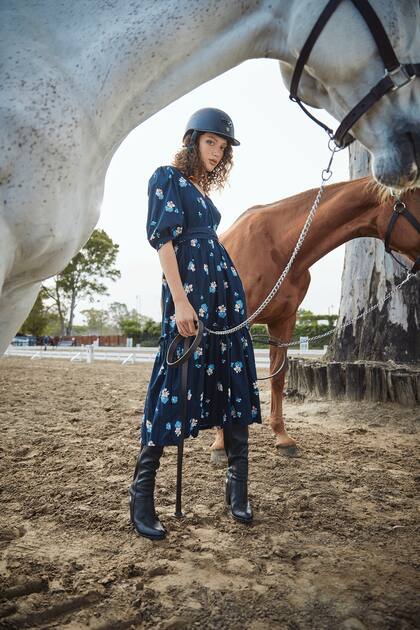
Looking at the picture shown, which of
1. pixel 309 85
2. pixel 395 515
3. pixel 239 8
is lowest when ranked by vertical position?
pixel 395 515

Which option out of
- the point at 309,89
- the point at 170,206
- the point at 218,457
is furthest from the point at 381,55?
the point at 218,457

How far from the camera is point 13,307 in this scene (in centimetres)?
150

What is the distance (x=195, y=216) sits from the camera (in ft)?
6.63

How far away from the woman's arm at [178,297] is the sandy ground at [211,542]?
919mm

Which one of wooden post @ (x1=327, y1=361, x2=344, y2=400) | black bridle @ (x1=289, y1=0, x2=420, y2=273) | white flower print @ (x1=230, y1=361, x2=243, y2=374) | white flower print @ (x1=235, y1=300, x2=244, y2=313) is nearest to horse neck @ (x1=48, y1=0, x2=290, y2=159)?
black bridle @ (x1=289, y1=0, x2=420, y2=273)

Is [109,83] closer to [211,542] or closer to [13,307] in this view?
[13,307]

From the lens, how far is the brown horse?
3.45 meters

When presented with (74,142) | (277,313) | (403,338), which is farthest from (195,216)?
(403,338)

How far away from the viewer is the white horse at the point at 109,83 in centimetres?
117

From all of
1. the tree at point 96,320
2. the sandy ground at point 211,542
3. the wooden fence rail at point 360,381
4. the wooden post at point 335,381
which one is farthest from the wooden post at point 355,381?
the tree at point 96,320

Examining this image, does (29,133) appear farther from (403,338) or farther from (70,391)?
(70,391)

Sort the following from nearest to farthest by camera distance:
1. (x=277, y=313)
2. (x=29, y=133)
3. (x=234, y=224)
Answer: (x=29, y=133) < (x=277, y=313) < (x=234, y=224)

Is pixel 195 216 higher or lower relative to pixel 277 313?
higher

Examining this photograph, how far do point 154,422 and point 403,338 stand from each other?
3854 millimetres
